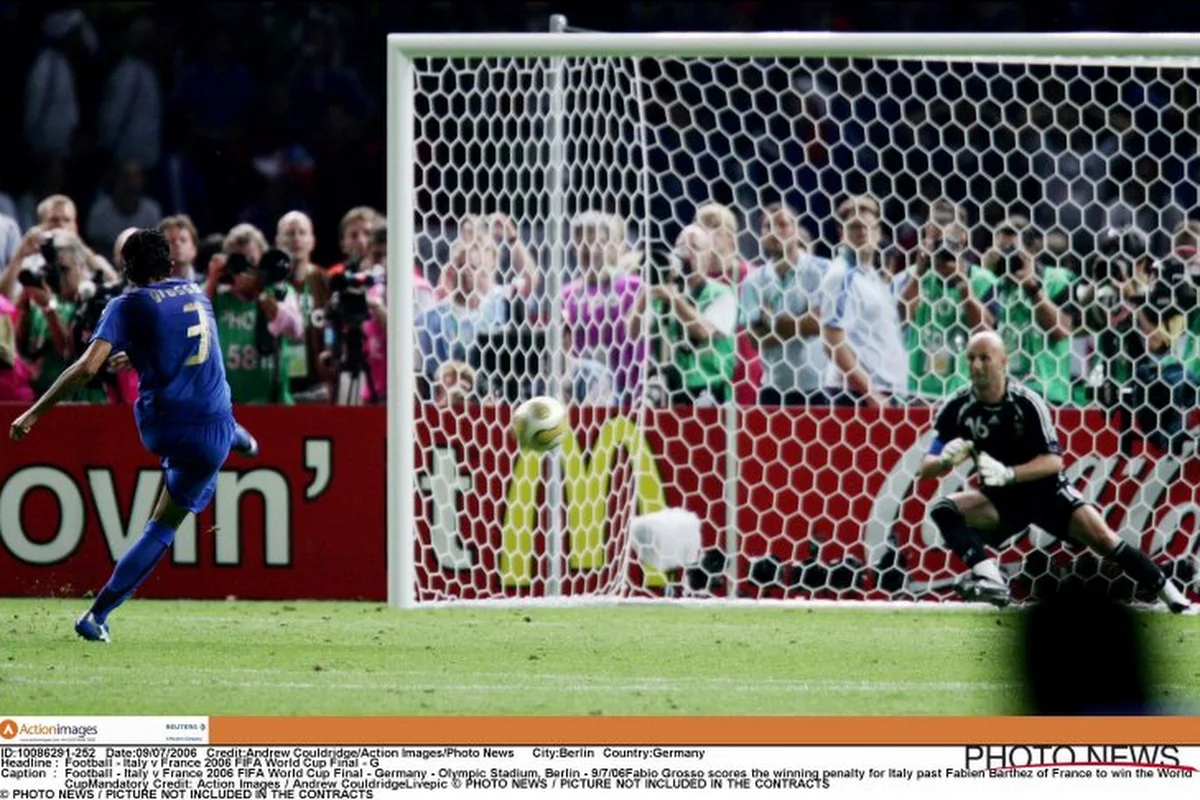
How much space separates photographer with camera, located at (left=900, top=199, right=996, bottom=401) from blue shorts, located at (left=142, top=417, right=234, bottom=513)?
3.56 metres

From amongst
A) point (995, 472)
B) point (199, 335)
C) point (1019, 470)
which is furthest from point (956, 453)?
point (199, 335)

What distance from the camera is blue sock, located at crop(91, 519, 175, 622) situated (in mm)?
7609

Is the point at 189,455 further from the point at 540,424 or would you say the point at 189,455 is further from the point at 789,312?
the point at 789,312

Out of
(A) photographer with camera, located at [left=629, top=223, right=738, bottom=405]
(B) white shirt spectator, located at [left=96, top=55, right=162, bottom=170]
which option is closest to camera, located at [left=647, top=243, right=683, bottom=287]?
(A) photographer with camera, located at [left=629, top=223, right=738, bottom=405]

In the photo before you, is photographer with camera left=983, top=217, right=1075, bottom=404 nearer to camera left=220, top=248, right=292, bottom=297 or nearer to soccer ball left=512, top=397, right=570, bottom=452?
soccer ball left=512, top=397, right=570, bottom=452

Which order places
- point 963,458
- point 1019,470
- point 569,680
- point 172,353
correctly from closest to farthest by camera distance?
point 569,680, point 172,353, point 963,458, point 1019,470

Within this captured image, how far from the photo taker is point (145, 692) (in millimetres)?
6438

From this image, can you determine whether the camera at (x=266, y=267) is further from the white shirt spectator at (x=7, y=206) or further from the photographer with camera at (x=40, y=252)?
the white shirt spectator at (x=7, y=206)

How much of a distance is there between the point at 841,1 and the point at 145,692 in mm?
8958

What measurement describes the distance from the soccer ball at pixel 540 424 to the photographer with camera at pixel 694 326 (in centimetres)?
145

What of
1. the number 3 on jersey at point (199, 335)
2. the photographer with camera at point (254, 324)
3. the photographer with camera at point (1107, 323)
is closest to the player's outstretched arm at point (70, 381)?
the number 3 on jersey at point (199, 335)

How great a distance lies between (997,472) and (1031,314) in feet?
3.58

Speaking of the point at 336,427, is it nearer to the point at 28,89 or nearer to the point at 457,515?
the point at 457,515
